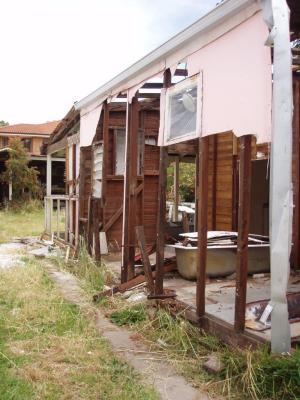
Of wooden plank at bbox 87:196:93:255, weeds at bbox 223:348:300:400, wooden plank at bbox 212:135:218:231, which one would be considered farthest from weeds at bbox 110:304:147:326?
wooden plank at bbox 212:135:218:231

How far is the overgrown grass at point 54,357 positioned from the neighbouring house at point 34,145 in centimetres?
1891

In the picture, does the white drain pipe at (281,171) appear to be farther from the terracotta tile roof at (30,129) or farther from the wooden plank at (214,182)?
the terracotta tile roof at (30,129)

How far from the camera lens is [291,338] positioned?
353 centimetres

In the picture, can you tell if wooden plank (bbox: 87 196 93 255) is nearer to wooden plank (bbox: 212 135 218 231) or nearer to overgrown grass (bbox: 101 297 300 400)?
wooden plank (bbox: 212 135 218 231)

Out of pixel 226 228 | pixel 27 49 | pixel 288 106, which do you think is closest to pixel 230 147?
pixel 226 228

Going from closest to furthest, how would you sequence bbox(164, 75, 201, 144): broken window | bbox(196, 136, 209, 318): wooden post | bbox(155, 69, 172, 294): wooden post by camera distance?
bbox(196, 136, 209, 318): wooden post → bbox(164, 75, 201, 144): broken window → bbox(155, 69, 172, 294): wooden post

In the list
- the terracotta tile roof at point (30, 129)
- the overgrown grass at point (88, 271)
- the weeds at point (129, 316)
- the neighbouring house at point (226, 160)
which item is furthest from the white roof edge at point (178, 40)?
the terracotta tile roof at point (30, 129)

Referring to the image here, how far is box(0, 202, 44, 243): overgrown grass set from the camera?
47.5 ft

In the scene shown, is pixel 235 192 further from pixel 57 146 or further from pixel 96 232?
pixel 57 146

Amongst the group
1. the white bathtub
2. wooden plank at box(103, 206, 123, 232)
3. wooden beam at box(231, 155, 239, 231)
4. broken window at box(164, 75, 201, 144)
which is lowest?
the white bathtub

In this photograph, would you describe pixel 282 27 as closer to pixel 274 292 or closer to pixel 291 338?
pixel 274 292

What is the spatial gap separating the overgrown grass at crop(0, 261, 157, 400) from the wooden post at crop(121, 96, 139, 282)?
1.04 metres

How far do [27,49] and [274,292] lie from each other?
11670 millimetres

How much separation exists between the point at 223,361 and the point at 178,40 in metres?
3.21
